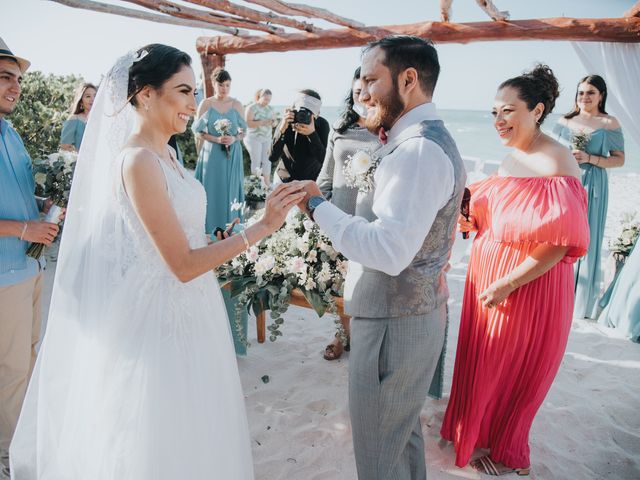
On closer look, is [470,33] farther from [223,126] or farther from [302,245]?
[302,245]

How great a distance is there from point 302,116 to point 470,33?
251 centimetres

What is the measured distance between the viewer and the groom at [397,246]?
5.51ft

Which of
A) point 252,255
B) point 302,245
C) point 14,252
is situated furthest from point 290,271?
point 14,252

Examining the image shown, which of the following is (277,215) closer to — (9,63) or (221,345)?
(221,345)

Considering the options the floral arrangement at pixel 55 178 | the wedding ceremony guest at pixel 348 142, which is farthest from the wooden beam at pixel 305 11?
the floral arrangement at pixel 55 178

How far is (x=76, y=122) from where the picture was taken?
590cm

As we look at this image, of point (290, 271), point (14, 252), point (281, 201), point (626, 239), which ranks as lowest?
point (626, 239)

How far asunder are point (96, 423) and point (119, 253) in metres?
0.77

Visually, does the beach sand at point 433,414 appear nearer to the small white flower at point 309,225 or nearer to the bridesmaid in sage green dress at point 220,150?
the small white flower at point 309,225

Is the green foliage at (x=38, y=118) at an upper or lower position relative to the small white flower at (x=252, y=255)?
upper

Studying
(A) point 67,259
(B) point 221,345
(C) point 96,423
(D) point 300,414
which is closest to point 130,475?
(C) point 96,423

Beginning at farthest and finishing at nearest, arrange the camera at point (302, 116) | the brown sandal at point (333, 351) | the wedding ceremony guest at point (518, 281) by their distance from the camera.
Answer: the camera at point (302, 116)
the brown sandal at point (333, 351)
the wedding ceremony guest at point (518, 281)

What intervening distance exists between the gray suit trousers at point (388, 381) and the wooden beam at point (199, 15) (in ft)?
16.2

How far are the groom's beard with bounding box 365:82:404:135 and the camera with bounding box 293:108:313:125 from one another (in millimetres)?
3140
